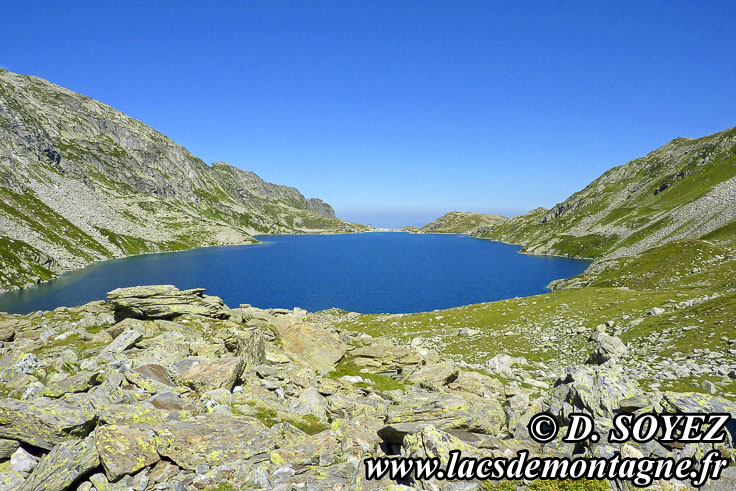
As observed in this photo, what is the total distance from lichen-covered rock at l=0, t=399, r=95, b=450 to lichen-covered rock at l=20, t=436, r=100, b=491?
2.97 feet

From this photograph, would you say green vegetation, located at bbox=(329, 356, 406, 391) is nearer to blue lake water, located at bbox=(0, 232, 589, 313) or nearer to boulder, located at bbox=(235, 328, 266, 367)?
boulder, located at bbox=(235, 328, 266, 367)

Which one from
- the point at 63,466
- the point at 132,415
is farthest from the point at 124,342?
the point at 63,466

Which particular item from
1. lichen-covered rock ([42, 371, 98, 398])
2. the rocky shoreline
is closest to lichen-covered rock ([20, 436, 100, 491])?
the rocky shoreline

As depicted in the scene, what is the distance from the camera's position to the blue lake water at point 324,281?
96.8 metres

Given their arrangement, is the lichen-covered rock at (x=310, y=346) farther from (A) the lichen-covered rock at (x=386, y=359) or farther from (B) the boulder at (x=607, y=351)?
(B) the boulder at (x=607, y=351)

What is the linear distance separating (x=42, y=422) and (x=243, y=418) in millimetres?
6550

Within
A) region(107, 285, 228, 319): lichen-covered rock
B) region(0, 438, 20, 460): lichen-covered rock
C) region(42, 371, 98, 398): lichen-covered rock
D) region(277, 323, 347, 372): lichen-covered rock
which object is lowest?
region(277, 323, 347, 372): lichen-covered rock

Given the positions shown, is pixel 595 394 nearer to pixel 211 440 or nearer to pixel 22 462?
pixel 211 440

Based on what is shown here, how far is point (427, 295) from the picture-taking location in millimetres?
103062

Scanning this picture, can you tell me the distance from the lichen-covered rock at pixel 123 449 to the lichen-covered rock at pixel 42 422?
6.51ft

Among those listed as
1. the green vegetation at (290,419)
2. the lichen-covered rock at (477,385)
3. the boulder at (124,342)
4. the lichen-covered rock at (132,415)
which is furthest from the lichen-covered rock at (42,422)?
the lichen-covered rock at (477,385)

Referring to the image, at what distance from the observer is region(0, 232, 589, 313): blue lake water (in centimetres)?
9675

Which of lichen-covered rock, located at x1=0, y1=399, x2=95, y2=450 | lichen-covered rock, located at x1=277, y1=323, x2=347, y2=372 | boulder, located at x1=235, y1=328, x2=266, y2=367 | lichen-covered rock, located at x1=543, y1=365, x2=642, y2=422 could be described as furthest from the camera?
lichen-covered rock, located at x1=277, y1=323, x2=347, y2=372

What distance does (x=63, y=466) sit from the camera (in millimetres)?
10664
